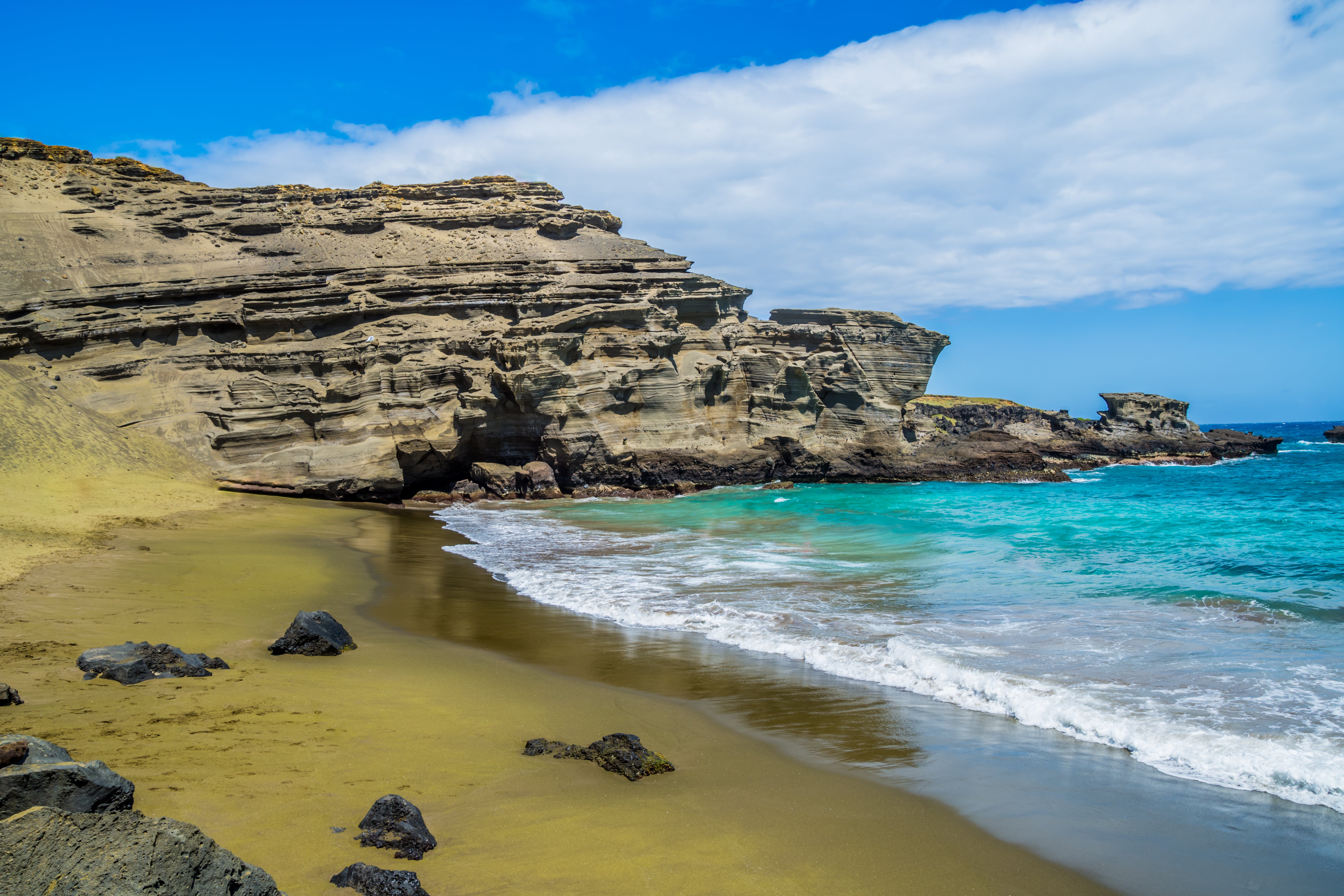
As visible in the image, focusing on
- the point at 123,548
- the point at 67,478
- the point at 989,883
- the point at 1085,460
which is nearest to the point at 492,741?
the point at 989,883

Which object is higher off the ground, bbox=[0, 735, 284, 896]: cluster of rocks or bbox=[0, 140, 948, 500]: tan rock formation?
bbox=[0, 140, 948, 500]: tan rock formation

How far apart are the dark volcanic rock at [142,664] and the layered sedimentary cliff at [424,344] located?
66.0 ft

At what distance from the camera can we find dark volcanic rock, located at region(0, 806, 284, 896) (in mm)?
2275

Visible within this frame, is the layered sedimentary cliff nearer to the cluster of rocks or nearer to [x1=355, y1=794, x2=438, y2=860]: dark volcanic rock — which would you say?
[x1=355, y1=794, x2=438, y2=860]: dark volcanic rock

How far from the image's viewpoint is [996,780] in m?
5.28

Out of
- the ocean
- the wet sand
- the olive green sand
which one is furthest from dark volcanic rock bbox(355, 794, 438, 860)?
the olive green sand

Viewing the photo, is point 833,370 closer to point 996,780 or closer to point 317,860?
point 996,780

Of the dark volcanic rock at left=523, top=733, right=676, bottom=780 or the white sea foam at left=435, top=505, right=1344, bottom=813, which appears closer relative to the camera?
the dark volcanic rock at left=523, top=733, right=676, bottom=780

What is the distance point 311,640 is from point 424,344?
75.4 feet

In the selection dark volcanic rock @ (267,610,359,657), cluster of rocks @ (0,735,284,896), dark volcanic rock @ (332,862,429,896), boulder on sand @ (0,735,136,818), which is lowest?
dark volcanic rock @ (267,610,359,657)

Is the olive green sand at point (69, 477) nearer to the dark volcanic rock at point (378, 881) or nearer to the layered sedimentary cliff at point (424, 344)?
the layered sedimentary cliff at point (424, 344)

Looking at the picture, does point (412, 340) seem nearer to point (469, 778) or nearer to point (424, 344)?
point (424, 344)

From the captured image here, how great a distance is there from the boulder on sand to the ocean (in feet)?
15.2

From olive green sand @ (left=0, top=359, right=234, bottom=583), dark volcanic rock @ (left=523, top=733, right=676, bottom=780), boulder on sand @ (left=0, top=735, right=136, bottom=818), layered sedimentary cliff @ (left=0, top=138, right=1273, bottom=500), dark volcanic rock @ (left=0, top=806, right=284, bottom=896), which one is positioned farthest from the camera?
layered sedimentary cliff @ (left=0, top=138, right=1273, bottom=500)
